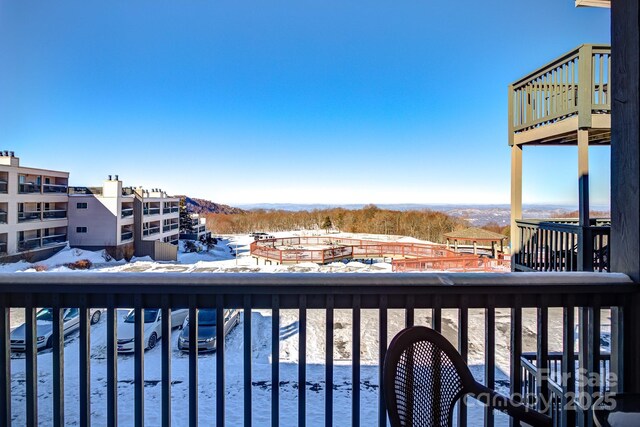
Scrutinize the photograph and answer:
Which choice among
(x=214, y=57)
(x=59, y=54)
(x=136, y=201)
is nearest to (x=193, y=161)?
(x=136, y=201)

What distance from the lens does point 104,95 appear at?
626 cm

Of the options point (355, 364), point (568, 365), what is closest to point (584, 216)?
point (568, 365)

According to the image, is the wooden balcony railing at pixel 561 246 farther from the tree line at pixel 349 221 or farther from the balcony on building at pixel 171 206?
the balcony on building at pixel 171 206

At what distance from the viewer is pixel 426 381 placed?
2.94ft

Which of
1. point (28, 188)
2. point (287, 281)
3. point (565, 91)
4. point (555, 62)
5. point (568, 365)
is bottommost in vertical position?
point (568, 365)

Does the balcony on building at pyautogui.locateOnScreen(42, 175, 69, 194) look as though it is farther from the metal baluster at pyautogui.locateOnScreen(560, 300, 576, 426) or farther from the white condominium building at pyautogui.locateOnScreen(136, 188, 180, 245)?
the metal baluster at pyautogui.locateOnScreen(560, 300, 576, 426)

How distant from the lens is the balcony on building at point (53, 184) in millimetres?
5281

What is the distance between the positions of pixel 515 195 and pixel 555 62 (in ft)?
5.17

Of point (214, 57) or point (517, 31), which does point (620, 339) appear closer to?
point (517, 31)

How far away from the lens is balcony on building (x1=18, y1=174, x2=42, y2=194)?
14.3ft

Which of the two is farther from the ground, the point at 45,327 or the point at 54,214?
the point at 54,214

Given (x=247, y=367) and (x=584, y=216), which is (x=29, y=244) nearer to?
(x=247, y=367)

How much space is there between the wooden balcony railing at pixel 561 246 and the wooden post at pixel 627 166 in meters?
2.24

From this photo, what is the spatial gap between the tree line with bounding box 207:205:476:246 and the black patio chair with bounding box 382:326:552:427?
2.80 metres
